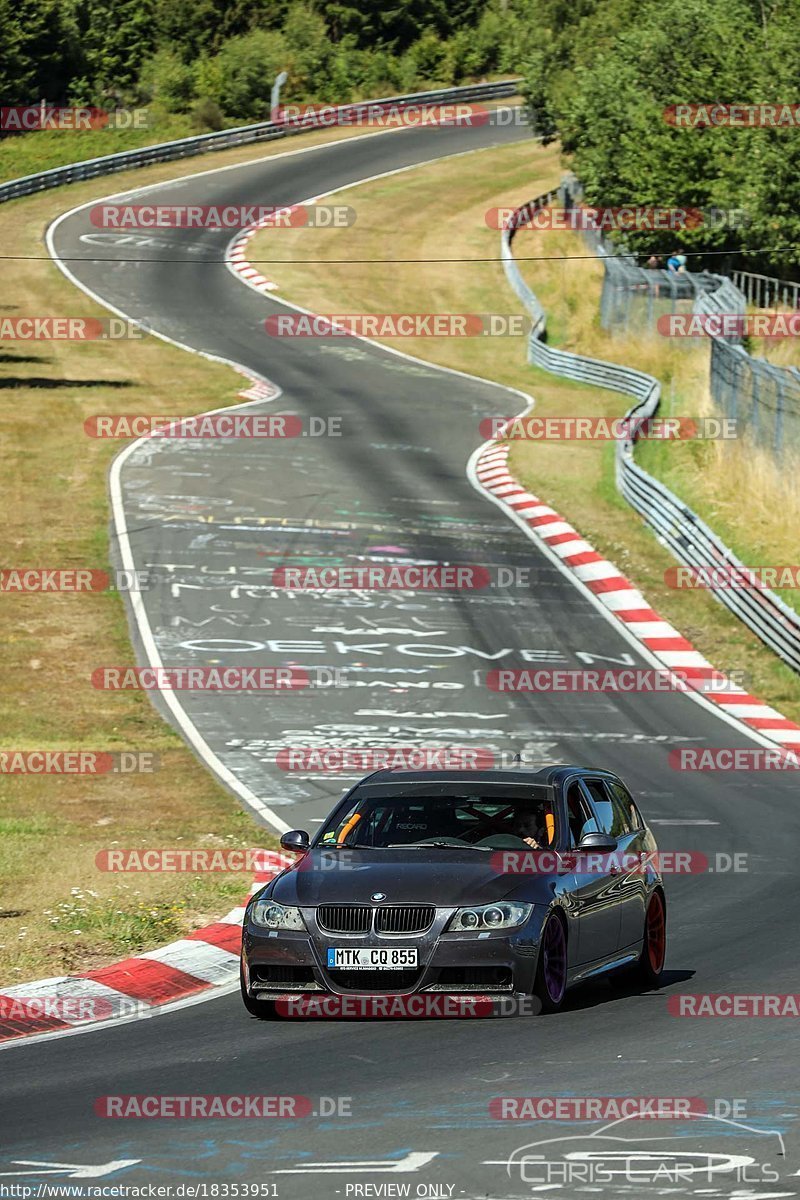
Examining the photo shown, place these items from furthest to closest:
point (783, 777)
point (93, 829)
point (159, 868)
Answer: point (783, 777) < point (93, 829) < point (159, 868)

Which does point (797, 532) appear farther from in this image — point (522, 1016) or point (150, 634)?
point (522, 1016)

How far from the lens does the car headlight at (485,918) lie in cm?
1048

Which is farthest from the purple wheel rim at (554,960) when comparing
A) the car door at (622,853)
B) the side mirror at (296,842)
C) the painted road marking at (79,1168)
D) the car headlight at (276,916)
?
the painted road marking at (79,1168)

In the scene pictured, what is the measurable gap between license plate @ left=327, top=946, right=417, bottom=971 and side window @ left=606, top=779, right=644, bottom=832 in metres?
2.71

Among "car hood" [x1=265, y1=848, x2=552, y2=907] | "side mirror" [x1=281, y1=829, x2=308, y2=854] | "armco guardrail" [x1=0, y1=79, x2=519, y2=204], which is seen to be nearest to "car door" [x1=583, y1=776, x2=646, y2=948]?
"car hood" [x1=265, y1=848, x2=552, y2=907]

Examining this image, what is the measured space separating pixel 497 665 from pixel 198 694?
442cm

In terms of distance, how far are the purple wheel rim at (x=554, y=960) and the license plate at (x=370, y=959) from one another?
0.80m

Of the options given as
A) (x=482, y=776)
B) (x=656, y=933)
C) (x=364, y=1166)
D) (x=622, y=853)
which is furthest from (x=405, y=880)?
(x=364, y=1166)

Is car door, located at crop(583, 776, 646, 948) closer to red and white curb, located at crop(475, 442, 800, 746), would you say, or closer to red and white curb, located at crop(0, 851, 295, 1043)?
red and white curb, located at crop(0, 851, 295, 1043)

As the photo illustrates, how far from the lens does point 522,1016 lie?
10734mm

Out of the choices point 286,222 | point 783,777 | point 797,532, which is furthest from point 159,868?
point 286,222

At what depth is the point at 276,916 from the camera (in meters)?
10.8

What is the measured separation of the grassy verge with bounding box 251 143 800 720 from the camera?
31.9 meters

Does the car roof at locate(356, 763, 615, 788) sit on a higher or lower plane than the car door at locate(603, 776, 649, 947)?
higher
